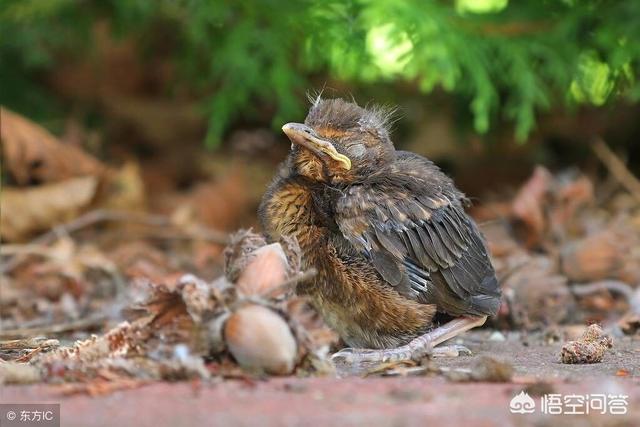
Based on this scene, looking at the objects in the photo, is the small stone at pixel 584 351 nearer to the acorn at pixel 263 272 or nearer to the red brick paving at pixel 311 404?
the red brick paving at pixel 311 404

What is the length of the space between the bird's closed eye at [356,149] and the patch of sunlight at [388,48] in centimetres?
174

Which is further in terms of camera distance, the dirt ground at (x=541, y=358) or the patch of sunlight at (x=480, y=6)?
the patch of sunlight at (x=480, y=6)

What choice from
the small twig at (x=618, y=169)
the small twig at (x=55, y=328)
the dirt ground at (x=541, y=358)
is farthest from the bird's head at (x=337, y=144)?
the small twig at (x=618, y=169)

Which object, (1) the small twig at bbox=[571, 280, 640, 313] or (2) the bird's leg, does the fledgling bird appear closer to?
(2) the bird's leg

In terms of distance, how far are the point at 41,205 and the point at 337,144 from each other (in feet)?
11.2

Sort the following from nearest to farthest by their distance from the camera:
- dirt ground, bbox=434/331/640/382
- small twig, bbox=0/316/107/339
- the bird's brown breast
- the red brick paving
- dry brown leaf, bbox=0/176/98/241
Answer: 1. the red brick paving
2. dirt ground, bbox=434/331/640/382
3. the bird's brown breast
4. small twig, bbox=0/316/107/339
5. dry brown leaf, bbox=0/176/98/241

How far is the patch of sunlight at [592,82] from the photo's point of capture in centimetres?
654

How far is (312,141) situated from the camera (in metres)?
3.82

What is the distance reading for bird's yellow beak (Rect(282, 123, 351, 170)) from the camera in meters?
3.79

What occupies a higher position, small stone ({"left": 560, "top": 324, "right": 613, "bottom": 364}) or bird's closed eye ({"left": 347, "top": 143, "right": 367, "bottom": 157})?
bird's closed eye ({"left": 347, "top": 143, "right": 367, "bottom": 157})

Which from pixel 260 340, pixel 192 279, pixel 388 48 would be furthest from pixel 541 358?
pixel 388 48

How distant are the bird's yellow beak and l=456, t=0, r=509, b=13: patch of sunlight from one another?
9.97 feet

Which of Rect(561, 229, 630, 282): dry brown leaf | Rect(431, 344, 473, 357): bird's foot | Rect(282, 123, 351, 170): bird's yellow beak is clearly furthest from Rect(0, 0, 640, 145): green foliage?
Rect(431, 344, 473, 357): bird's foot

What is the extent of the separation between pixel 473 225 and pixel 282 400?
1.89 metres
